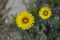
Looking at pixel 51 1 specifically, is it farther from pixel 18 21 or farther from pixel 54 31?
pixel 18 21

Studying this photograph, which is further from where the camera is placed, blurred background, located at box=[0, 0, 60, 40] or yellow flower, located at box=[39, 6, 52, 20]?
blurred background, located at box=[0, 0, 60, 40]

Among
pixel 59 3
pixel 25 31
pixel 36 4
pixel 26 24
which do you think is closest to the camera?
pixel 26 24

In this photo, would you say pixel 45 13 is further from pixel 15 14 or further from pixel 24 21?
pixel 15 14

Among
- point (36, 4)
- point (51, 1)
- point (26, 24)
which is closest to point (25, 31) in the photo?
point (26, 24)

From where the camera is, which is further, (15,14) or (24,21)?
(15,14)

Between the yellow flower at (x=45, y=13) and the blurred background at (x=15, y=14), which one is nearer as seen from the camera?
the yellow flower at (x=45, y=13)

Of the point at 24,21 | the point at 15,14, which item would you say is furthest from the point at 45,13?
the point at 15,14

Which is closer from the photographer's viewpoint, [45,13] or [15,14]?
[45,13]

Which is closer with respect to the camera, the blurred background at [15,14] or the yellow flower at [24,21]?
the yellow flower at [24,21]

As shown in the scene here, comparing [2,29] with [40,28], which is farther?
[2,29]

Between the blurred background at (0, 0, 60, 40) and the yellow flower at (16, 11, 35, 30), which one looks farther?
the blurred background at (0, 0, 60, 40)

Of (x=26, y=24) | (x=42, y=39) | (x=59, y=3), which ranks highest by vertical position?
(x=59, y=3)
